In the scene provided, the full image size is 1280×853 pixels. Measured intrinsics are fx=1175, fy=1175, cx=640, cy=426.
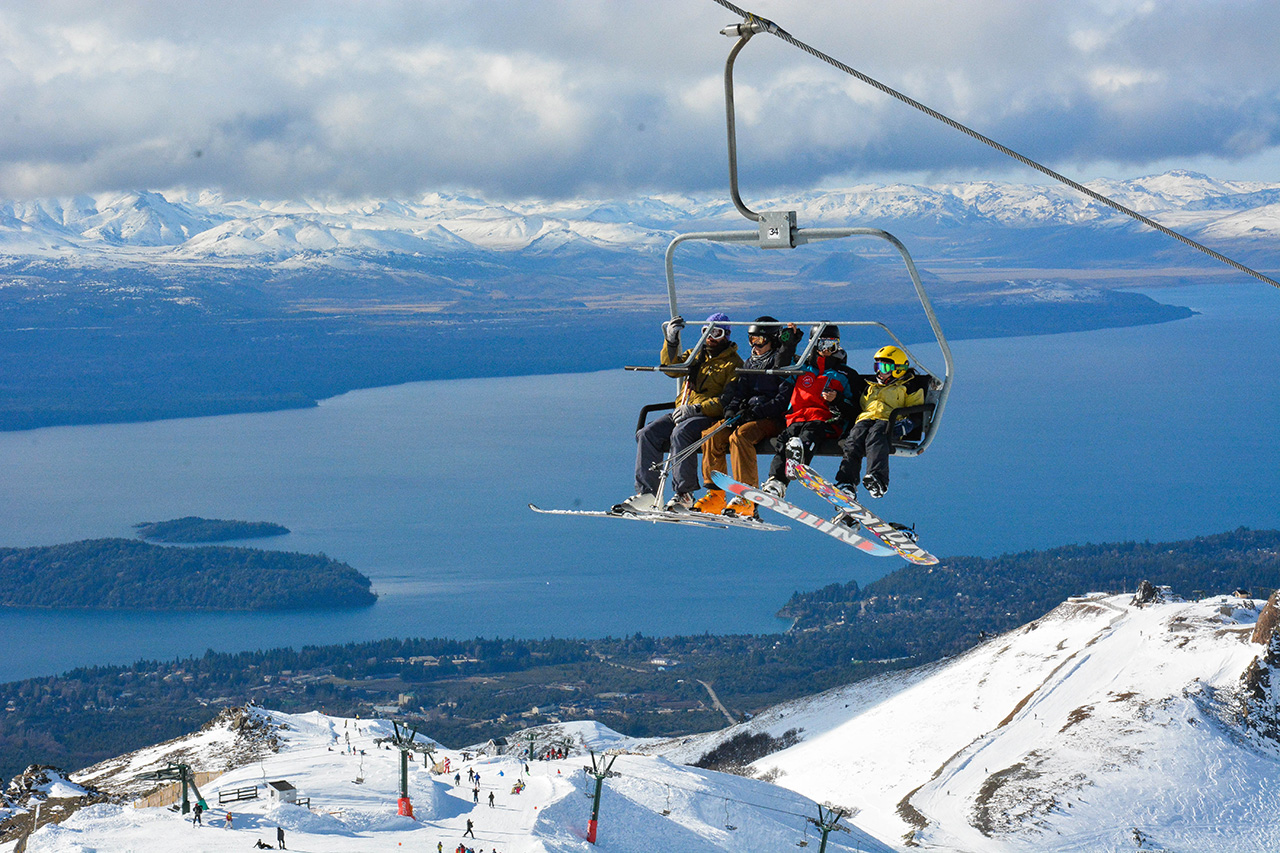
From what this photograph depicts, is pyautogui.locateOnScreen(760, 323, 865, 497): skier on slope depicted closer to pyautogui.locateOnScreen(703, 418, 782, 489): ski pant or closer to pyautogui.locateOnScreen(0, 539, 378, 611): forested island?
pyautogui.locateOnScreen(703, 418, 782, 489): ski pant

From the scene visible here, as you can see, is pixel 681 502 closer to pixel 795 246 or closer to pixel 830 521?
pixel 830 521

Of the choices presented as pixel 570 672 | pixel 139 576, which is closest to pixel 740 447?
pixel 570 672

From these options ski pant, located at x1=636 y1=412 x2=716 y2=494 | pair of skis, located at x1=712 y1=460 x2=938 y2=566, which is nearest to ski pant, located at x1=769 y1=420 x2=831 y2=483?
pair of skis, located at x1=712 y1=460 x2=938 y2=566

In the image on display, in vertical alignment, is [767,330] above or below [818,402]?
above

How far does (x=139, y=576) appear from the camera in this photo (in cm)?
18162

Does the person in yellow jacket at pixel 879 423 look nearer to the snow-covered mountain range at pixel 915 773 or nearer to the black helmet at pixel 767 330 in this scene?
the black helmet at pixel 767 330

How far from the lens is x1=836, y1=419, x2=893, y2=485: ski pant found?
10.0 m

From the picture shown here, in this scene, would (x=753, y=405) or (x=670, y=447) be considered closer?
(x=753, y=405)

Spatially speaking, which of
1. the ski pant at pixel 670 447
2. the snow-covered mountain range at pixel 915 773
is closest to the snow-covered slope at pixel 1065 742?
the snow-covered mountain range at pixel 915 773

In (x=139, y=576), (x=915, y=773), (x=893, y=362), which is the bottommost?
(x=139, y=576)

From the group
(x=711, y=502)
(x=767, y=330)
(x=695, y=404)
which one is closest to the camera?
(x=767, y=330)

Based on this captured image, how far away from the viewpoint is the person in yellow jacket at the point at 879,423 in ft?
33.0

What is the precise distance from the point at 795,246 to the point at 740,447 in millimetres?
2321

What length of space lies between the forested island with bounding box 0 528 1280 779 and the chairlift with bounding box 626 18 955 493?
106753mm
